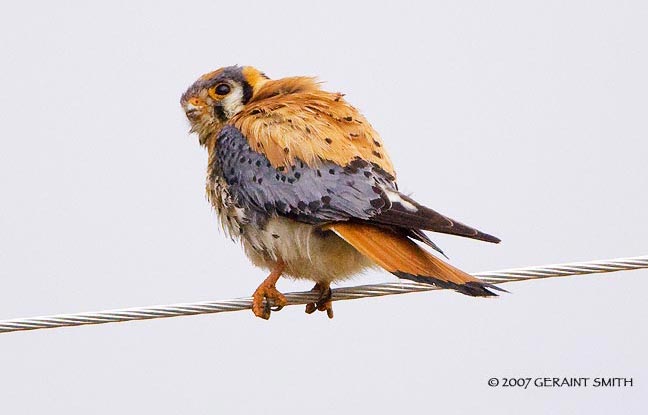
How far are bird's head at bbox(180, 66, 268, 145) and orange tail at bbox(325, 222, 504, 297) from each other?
52.6 inches

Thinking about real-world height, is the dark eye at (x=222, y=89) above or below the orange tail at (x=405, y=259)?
above

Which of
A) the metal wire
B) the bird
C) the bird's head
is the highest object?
the bird's head

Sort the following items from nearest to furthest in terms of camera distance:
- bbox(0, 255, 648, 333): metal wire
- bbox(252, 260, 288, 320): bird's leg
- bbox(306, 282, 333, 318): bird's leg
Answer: bbox(0, 255, 648, 333): metal wire
bbox(252, 260, 288, 320): bird's leg
bbox(306, 282, 333, 318): bird's leg

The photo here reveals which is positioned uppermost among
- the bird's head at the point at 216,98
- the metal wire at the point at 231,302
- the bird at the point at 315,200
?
the bird's head at the point at 216,98

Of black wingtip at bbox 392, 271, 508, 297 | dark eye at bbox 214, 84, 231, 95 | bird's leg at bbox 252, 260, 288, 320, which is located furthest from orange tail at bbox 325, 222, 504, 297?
dark eye at bbox 214, 84, 231, 95

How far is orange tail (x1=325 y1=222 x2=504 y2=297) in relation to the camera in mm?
4664

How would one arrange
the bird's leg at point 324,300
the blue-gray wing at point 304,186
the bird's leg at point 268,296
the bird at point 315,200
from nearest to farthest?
1. the bird at point 315,200
2. the blue-gray wing at point 304,186
3. the bird's leg at point 268,296
4. the bird's leg at point 324,300

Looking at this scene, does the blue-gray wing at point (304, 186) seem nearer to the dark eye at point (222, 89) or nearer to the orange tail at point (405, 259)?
the orange tail at point (405, 259)

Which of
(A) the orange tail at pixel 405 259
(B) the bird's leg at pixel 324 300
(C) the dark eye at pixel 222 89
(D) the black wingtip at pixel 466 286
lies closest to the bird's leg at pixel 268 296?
(B) the bird's leg at pixel 324 300

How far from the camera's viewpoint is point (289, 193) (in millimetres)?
5324

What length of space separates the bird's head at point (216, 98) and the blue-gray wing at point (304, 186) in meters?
0.53

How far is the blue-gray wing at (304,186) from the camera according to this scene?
5.08 metres

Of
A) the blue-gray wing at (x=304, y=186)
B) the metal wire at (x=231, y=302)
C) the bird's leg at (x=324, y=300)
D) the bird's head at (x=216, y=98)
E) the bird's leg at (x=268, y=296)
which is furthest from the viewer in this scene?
the bird's head at (x=216, y=98)

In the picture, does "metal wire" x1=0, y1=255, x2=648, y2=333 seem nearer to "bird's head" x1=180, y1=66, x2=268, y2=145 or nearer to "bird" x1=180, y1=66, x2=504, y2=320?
"bird" x1=180, y1=66, x2=504, y2=320
